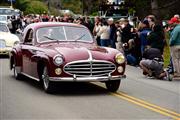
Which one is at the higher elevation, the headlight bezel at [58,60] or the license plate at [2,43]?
the headlight bezel at [58,60]

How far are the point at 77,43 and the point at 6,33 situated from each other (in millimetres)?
10986

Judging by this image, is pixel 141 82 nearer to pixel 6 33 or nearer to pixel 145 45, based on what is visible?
pixel 145 45

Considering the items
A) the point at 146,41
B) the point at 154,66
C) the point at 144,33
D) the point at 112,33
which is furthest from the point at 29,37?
the point at 112,33

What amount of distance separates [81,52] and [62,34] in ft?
5.71

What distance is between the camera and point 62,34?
45.4 ft

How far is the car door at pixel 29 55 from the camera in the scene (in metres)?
13.4

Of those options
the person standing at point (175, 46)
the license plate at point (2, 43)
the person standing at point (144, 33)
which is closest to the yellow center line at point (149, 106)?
the person standing at point (175, 46)

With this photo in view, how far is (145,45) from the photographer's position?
1934 centimetres

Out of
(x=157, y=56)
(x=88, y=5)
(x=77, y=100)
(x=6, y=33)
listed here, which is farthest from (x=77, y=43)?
(x=88, y=5)

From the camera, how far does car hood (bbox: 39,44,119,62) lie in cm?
1205

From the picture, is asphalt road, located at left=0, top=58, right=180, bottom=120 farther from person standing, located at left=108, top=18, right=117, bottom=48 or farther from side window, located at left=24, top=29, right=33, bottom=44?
person standing, located at left=108, top=18, right=117, bottom=48

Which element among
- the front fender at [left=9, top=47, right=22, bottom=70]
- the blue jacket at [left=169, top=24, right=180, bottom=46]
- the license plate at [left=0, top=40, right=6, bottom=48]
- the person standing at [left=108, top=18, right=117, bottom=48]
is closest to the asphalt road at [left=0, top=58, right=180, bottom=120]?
the front fender at [left=9, top=47, right=22, bottom=70]

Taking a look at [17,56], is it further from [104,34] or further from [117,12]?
[117,12]

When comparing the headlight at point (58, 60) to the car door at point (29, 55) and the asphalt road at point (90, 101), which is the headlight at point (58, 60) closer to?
the asphalt road at point (90, 101)
